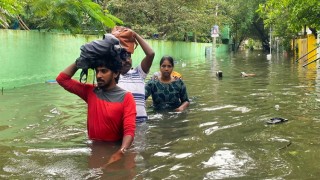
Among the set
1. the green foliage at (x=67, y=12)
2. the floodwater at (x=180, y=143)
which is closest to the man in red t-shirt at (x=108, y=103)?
the floodwater at (x=180, y=143)

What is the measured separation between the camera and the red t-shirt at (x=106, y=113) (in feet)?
13.7

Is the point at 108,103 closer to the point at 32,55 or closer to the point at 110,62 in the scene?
the point at 110,62

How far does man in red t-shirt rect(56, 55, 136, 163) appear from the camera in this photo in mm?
4141

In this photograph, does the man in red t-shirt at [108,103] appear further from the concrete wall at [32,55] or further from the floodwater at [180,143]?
the concrete wall at [32,55]

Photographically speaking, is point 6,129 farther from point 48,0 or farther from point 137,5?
point 137,5

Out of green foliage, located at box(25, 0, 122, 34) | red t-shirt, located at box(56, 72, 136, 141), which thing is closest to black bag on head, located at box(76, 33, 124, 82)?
red t-shirt, located at box(56, 72, 136, 141)

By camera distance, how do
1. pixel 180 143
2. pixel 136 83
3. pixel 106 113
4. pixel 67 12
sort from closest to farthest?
pixel 106 113
pixel 180 143
pixel 136 83
pixel 67 12

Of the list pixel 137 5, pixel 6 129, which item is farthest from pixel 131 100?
pixel 137 5

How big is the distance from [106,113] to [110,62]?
20.9 inches

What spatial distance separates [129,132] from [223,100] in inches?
211

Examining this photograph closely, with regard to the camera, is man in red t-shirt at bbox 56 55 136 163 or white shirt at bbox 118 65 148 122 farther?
white shirt at bbox 118 65 148 122

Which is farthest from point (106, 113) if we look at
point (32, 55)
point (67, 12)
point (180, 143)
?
point (32, 55)

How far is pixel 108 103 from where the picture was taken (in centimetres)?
424

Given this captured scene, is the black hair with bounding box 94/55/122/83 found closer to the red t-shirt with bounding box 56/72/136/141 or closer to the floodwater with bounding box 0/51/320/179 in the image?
the red t-shirt with bounding box 56/72/136/141
